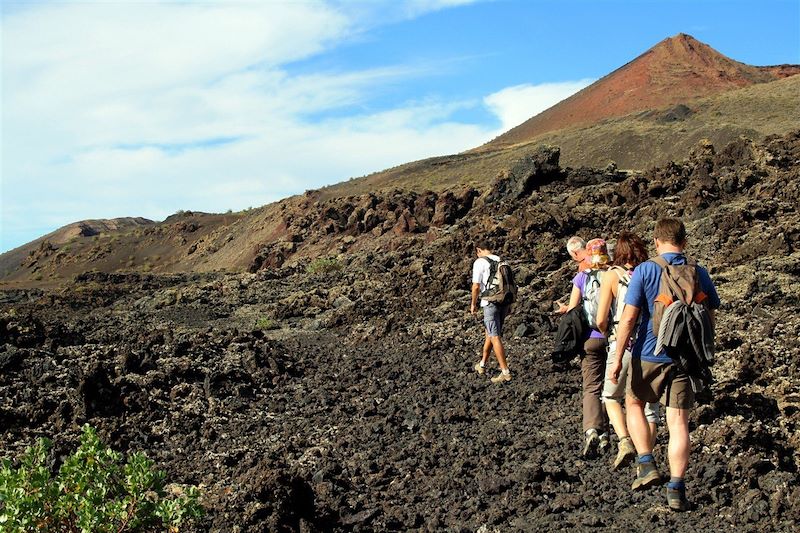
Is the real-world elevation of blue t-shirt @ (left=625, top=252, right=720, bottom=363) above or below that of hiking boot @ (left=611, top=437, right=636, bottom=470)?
above

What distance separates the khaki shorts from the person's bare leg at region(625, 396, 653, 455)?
0.32ft

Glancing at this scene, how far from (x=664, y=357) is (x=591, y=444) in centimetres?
160

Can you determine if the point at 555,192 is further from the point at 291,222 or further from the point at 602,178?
the point at 291,222

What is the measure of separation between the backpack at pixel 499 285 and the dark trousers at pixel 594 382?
2619mm

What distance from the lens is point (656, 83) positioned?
239 feet

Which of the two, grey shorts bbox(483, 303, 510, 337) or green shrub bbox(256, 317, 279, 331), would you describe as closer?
grey shorts bbox(483, 303, 510, 337)

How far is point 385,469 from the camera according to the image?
6.46 m

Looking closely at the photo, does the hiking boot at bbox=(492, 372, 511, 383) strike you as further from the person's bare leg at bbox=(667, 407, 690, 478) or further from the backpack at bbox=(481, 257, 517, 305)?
the person's bare leg at bbox=(667, 407, 690, 478)

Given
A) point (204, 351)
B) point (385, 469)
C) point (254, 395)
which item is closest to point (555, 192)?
point (204, 351)

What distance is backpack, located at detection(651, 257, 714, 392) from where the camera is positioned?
4574 millimetres

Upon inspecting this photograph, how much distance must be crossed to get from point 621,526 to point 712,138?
1209 inches

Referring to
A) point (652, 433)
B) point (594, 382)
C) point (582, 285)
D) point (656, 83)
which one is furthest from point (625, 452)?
point (656, 83)

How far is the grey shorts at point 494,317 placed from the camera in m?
8.79

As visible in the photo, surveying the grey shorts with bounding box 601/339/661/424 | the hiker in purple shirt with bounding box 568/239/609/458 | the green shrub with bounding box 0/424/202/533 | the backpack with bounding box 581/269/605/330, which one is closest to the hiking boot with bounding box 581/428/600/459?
the hiker in purple shirt with bounding box 568/239/609/458
